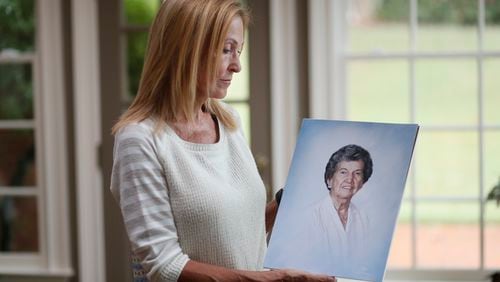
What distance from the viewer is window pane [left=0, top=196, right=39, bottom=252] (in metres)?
3.76

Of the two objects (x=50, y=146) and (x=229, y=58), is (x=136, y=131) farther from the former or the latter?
(x=50, y=146)

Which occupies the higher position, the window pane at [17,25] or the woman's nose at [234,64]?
the window pane at [17,25]

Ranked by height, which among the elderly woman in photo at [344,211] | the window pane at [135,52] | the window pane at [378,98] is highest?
the window pane at [135,52]

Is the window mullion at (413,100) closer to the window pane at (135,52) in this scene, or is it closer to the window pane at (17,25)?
the window pane at (135,52)

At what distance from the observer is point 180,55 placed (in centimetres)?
157

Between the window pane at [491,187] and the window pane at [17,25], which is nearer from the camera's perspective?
the window pane at [491,187]

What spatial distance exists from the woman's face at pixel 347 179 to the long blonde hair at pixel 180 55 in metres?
0.33

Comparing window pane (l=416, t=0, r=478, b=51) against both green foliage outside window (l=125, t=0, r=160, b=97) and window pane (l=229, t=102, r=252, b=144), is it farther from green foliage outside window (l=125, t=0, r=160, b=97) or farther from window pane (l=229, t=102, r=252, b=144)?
green foliage outside window (l=125, t=0, r=160, b=97)

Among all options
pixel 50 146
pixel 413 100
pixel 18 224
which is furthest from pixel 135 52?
pixel 413 100

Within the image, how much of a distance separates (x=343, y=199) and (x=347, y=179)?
1.8 inches

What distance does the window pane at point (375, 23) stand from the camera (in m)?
3.45

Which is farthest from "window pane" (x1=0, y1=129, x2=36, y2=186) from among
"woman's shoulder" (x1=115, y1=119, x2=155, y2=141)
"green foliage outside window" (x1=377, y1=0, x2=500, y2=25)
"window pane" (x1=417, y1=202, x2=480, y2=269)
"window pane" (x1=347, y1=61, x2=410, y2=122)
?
"woman's shoulder" (x1=115, y1=119, x2=155, y2=141)

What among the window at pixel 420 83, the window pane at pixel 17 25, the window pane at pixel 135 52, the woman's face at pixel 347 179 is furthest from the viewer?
the window pane at pixel 17 25

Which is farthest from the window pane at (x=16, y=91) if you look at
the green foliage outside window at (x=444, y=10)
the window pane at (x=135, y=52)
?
the green foliage outside window at (x=444, y=10)
